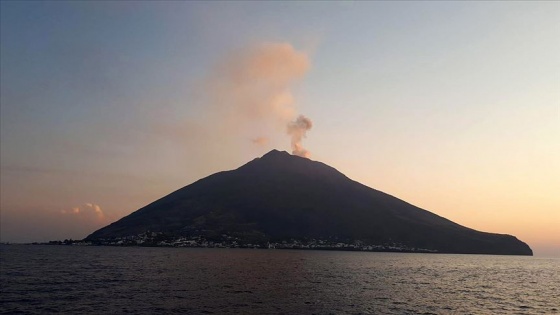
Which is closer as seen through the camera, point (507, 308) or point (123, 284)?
point (507, 308)

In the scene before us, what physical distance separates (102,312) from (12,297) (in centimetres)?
2084

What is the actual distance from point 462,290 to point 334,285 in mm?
28841

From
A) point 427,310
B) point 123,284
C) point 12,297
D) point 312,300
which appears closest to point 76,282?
point 123,284

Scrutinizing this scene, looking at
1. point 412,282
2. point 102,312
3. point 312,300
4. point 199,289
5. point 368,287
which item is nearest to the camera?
point 102,312

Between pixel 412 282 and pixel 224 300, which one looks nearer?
pixel 224 300

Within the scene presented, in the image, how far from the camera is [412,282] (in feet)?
368

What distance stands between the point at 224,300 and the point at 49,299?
26.6 meters

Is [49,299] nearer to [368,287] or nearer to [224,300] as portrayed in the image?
[224,300]

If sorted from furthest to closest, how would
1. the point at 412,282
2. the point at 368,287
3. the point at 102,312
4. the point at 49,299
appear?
1. the point at 412,282
2. the point at 368,287
3. the point at 49,299
4. the point at 102,312

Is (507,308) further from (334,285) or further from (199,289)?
(199,289)

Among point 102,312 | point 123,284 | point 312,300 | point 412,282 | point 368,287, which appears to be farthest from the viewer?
point 412,282

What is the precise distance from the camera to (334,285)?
9731 cm

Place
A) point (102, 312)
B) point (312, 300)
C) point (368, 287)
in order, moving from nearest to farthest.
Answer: point (102, 312)
point (312, 300)
point (368, 287)

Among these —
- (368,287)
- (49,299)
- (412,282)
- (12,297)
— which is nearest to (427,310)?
(368,287)
